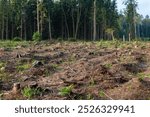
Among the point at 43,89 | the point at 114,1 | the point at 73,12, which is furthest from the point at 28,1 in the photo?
the point at 43,89

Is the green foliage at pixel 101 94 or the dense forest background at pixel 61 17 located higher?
the dense forest background at pixel 61 17

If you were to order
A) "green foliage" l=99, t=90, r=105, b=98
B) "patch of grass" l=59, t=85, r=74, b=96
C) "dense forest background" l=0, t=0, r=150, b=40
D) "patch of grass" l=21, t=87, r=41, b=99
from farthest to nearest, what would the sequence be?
1. "dense forest background" l=0, t=0, r=150, b=40
2. "green foliage" l=99, t=90, r=105, b=98
3. "patch of grass" l=59, t=85, r=74, b=96
4. "patch of grass" l=21, t=87, r=41, b=99

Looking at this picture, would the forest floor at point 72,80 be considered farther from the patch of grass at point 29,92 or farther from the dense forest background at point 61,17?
the dense forest background at point 61,17

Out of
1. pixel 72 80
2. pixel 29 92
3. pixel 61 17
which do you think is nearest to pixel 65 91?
pixel 29 92

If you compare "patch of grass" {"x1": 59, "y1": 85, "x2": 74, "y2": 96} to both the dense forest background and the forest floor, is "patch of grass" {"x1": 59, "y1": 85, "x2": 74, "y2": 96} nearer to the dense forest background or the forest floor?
the forest floor

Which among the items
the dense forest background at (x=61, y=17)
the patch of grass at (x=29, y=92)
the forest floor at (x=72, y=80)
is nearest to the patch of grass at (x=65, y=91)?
the forest floor at (x=72, y=80)

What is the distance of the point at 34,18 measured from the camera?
226 ft

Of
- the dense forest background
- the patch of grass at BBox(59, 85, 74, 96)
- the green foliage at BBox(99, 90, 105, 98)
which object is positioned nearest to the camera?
the patch of grass at BBox(59, 85, 74, 96)

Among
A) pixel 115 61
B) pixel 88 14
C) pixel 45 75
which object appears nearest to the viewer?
pixel 45 75

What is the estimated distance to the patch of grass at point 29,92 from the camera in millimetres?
8718

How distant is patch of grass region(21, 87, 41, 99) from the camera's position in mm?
8718

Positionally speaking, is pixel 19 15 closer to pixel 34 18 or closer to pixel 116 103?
pixel 34 18

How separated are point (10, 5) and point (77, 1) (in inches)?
499

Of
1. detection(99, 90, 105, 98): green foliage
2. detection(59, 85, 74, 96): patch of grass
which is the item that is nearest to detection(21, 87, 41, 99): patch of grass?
detection(59, 85, 74, 96): patch of grass
